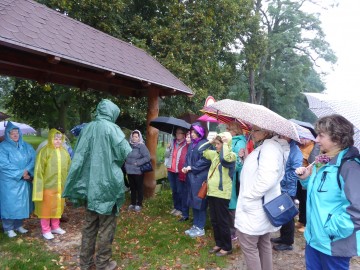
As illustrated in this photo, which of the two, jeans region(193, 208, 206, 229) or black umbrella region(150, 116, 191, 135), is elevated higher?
black umbrella region(150, 116, 191, 135)

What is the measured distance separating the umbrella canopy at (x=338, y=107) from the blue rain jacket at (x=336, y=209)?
22 centimetres

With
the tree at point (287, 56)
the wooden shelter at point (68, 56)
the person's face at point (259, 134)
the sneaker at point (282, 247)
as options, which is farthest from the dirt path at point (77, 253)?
the tree at point (287, 56)

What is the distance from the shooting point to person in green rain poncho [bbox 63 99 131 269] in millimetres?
3420

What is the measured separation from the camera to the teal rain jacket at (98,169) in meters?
3.42

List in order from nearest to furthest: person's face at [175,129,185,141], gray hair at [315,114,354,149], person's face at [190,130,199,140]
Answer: gray hair at [315,114,354,149], person's face at [190,130,199,140], person's face at [175,129,185,141]

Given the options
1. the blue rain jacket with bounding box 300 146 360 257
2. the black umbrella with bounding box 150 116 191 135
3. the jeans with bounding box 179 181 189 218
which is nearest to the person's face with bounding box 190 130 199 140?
the black umbrella with bounding box 150 116 191 135

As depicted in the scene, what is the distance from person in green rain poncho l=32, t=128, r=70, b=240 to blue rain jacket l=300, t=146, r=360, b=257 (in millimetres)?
4059

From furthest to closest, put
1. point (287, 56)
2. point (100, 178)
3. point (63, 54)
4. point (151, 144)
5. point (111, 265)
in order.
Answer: point (287, 56)
point (151, 144)
point (63, 54)
point (111, 265)
point (100, 178)

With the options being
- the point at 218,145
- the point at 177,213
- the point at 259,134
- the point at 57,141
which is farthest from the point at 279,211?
the point at 57,141

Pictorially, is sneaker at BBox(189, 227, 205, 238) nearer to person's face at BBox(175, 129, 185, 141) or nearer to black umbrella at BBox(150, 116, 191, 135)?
person's face at BBox(175, 129, 185, 141)

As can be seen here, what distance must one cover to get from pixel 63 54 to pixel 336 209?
12.9 feet

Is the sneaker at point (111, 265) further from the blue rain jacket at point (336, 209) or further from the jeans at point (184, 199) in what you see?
the blue rain jacket at point (336, 209)

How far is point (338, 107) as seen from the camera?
100.0 inches

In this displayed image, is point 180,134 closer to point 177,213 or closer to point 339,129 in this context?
point 177,213
